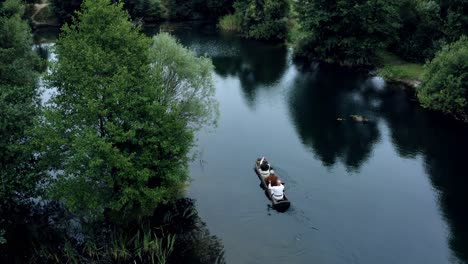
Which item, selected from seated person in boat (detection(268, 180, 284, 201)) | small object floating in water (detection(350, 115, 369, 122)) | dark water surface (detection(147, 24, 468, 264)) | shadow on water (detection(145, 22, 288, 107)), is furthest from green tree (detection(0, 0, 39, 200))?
small object floating in water (detection(350, 115, 369, 122))

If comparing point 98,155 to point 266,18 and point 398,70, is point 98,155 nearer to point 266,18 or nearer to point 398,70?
point 398,70

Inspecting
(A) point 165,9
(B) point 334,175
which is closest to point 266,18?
(A) point 165,9

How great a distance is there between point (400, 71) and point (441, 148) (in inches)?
960

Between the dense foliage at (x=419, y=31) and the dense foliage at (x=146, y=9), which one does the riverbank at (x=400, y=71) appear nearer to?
the dense foliage at (x=419, y=31)

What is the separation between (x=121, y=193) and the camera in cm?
3108

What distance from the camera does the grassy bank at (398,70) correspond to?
6819cm

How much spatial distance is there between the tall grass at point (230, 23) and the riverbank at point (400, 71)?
3735cm

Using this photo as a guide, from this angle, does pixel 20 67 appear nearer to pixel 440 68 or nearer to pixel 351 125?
pixel 351 125

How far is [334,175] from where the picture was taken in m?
42.8

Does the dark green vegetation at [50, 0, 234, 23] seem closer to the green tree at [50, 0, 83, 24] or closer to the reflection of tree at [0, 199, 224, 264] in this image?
the green tree at [50, 0, 83, 24]

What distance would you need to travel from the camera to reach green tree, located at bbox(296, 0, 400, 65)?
7312 cm

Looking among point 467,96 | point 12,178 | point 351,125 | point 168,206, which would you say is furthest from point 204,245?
point 467,96

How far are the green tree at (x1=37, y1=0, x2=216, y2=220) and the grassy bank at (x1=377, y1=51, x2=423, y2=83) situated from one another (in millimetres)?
47032

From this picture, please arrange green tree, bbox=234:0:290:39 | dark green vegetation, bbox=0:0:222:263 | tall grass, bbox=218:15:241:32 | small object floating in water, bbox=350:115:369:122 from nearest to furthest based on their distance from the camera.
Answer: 1. dark green vegetation, bbox=0:0:222:263
2. small object floating in water, bbox=350:115:369:122
3. green tree, bbox=234:0:290:39
4. tall grass, bbox=218:15:241:32
